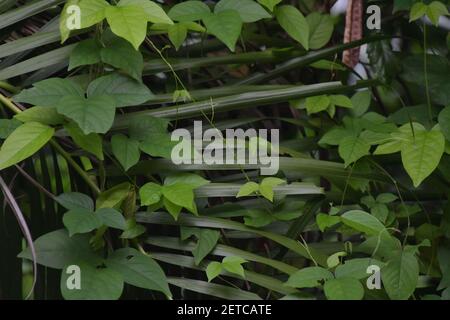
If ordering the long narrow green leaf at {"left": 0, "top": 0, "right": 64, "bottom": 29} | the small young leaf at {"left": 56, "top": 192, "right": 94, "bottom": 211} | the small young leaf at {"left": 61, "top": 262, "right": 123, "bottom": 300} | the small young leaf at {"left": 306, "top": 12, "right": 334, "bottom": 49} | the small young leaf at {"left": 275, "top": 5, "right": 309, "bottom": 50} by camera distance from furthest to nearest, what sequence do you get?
1. the small young leaf at {"left": 306, "top": 12, "right": 334, "bottom": 49}
2. the small young leaf at {"left": 275, "top": 5, "right": 309, "bottom": 50}
3. the long narrow green leaf at {"left": 0, "top": 0, "right": 64, "bottom": 29}
4. the small young leaf at {"left": 56, "top": 192, "right": 94, "bottom": 211}
5. the small young leaf at {"left": 61, "top": 262, "right": 123, "bottom": 300}

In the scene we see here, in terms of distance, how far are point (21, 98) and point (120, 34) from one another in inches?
6.8

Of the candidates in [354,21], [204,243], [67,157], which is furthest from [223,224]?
[354,21]

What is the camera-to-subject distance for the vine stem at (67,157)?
118 cm

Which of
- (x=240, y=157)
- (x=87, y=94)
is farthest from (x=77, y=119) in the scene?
(x=240, y=157)

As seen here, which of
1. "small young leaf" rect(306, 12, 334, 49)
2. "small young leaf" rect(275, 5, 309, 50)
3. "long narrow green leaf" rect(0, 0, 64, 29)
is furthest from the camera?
"small young leaf" rect(306, 12, 334, 49)

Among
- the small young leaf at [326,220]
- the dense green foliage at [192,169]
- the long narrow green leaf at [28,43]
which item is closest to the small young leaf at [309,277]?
the dense green foliage at [192,169]

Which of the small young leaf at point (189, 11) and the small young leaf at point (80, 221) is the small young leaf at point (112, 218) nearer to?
the small young leaf at point (80, 221)

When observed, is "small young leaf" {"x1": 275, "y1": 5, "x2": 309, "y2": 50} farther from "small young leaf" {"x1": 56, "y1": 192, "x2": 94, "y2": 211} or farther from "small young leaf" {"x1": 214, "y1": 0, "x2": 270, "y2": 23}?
"small young leaf" {"x1": 56, "y1": 192, "x2": 94, "y2": 211}

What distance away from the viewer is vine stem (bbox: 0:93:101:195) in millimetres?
1179

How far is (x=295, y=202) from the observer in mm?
1274

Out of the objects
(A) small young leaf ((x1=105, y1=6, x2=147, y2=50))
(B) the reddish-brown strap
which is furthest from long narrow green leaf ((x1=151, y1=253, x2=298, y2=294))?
(B) the reddish-brown strap

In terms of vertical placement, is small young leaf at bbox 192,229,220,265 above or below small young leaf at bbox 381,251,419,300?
above

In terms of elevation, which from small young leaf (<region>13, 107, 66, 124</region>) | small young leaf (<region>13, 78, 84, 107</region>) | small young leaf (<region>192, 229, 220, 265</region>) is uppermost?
small young leaf (<region>13, 78, 84, 107</region>)
